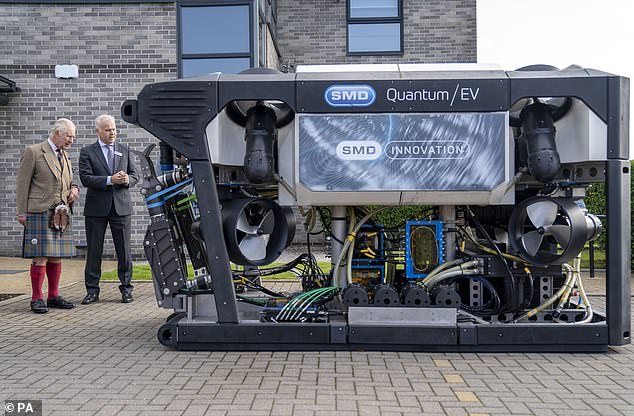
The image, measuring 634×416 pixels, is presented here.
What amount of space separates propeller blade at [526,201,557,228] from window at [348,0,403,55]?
35.2 ft

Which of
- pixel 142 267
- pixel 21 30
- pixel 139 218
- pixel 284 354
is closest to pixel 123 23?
pixel 21 30

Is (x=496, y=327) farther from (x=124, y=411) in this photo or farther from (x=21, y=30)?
(x=21, y=30)

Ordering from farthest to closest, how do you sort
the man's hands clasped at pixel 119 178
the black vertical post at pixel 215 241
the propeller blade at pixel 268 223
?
the man's hands clasped at pixel 119 178 → the propeller blade at pixel 268 223 → the black vertical post at pixel 215 241

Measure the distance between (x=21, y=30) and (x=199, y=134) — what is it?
8589 mm

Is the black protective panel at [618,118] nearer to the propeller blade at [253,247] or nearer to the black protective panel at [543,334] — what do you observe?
the black protective panel at [543,334]

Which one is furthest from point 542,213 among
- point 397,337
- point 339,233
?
point 339,233

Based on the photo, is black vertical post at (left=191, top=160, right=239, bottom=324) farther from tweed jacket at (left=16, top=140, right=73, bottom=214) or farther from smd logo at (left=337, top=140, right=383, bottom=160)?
tweed jacket at (left=16, top=140, right=73, bottom=214)

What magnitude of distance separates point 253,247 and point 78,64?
811 cm

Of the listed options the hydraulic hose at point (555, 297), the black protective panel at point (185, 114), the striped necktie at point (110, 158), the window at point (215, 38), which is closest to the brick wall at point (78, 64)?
the window at point (215, 38)

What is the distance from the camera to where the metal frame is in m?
→ 4.75

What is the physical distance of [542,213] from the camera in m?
4.99

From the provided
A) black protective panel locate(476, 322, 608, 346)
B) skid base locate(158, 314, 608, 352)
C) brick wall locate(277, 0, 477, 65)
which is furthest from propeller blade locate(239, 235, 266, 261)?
brick wall locate(277, 0, 477, 65)
